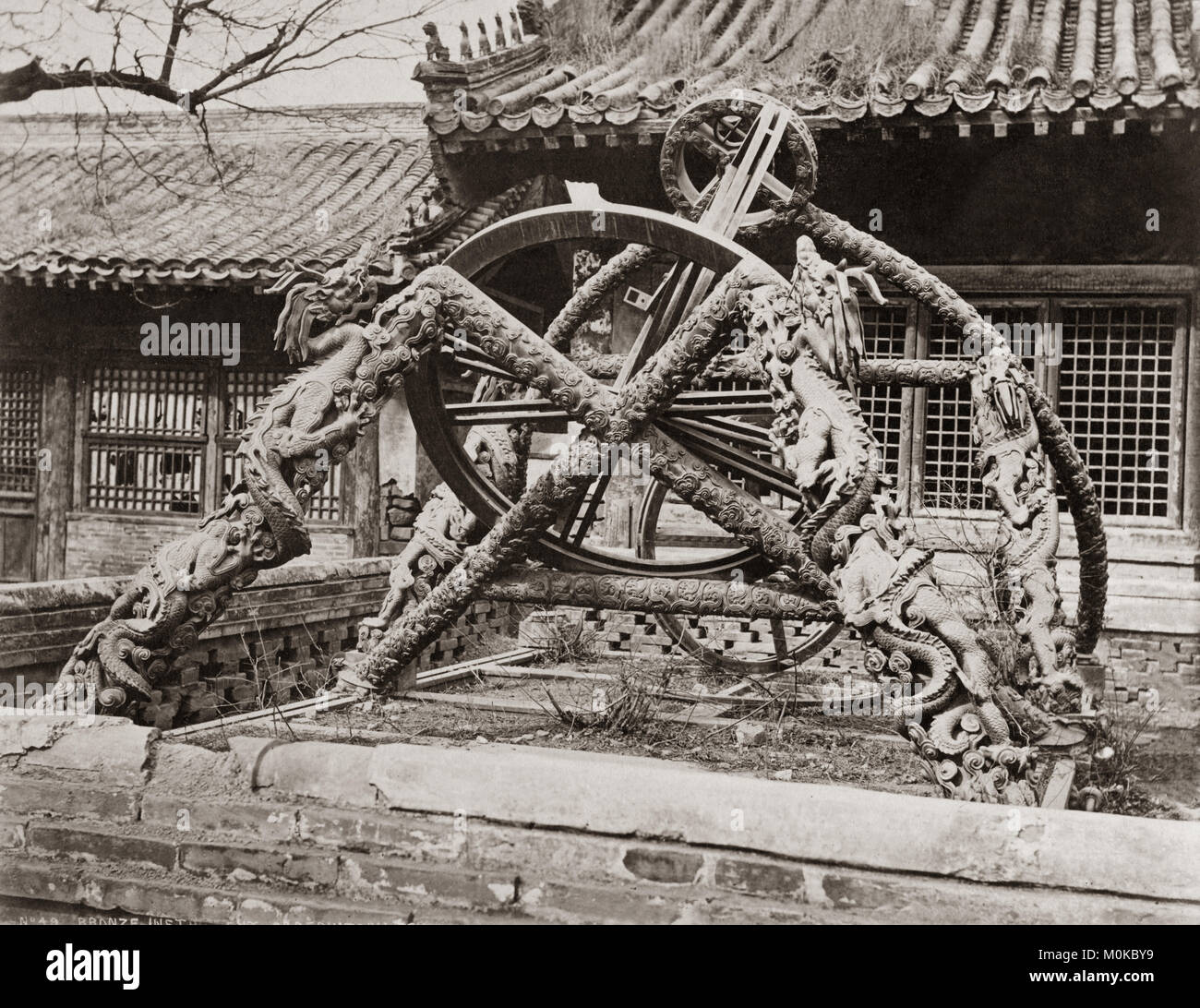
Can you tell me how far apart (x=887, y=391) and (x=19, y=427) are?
691cm

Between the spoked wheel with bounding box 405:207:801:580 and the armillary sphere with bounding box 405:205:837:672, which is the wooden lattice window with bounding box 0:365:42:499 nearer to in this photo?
the armillary sphere with bounding box 405:205:837:672

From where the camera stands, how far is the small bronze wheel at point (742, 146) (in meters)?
4.62

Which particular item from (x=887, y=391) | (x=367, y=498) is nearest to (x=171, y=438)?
(x=367, y=498)

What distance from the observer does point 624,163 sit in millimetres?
7820

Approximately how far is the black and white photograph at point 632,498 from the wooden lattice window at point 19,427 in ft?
0.12

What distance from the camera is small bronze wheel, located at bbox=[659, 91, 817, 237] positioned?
4617 millimetres

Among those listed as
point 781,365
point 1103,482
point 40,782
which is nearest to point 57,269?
point 40,782

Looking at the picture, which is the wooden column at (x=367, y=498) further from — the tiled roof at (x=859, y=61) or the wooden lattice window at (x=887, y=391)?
the wooden lattice window at (x=887, y=391)

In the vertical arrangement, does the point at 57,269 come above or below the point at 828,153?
below

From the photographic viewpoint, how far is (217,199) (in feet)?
34.4

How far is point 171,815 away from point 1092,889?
2.42m

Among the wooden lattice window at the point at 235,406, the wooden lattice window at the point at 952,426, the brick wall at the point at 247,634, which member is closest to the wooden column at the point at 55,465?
the wooden lattice window at the point at 235,406

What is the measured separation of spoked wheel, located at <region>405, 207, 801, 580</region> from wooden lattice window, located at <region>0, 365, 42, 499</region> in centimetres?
617
